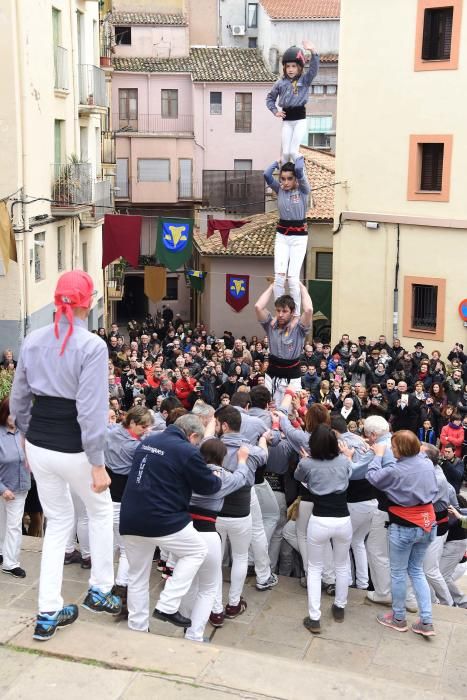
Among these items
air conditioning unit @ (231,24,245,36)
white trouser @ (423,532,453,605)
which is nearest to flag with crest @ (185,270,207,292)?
air conditioning unit @ (231,24,245,36)

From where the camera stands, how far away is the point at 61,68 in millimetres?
23969

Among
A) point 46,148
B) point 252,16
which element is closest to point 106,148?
point 46,148

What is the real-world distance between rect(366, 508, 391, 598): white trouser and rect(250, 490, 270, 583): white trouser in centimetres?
89

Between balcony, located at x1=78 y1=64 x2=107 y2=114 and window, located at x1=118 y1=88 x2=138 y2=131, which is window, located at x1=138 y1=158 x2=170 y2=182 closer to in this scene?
window, located at x1=118 y1=88 x2=138 y2=131

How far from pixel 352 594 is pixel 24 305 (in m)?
14.9

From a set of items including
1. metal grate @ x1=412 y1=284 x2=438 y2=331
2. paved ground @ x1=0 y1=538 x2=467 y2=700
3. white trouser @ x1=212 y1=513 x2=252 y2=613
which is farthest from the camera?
metal grate @ x1=412 y1=284 x2=438 y2=331

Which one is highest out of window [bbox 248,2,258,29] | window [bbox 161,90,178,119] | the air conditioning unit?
window [bbox 248,2,258,29]

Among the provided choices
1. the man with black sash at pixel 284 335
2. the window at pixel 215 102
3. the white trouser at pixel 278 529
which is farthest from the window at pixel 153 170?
the white trouser at pixel 278 529

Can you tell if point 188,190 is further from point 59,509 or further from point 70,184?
point 59,509

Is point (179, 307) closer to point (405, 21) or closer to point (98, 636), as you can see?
point (405, 21)

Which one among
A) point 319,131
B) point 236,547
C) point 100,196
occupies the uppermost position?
point 319,131

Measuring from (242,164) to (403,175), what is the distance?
18769mm

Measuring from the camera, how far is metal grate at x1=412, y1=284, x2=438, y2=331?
23.3 meters

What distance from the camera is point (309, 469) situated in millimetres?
7270
